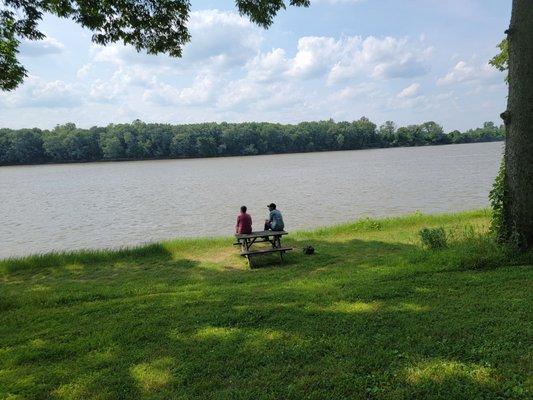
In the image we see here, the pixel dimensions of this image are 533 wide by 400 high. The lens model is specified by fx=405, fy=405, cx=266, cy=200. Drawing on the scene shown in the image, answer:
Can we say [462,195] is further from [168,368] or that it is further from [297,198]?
[168,368]

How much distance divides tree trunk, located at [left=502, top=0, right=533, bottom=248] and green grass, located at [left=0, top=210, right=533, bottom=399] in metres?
0.71

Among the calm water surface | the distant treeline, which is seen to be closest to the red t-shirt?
the calm water surface

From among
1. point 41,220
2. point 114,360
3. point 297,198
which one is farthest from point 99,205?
point 114,360

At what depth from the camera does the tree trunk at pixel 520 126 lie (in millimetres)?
7250

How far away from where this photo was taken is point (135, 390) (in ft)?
12.5

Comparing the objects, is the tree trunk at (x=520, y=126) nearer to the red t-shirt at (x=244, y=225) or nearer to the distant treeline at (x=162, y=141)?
the red t-shirt at (x=244, y=225)

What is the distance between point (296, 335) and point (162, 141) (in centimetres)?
10774

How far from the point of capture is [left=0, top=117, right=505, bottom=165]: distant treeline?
103625mm

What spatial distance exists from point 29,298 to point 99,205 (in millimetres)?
23500

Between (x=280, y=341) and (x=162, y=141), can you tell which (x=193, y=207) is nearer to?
(x=280, y=341)

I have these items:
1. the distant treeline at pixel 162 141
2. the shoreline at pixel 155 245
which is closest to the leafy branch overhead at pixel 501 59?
the shoreline at pixel 155 245

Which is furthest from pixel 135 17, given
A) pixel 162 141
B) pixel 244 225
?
pixel 162 141

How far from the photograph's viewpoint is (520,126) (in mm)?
7398

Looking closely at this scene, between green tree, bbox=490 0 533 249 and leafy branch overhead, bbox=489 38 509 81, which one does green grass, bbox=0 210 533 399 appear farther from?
leafy branch overhead, bbox=489 38 509 81
